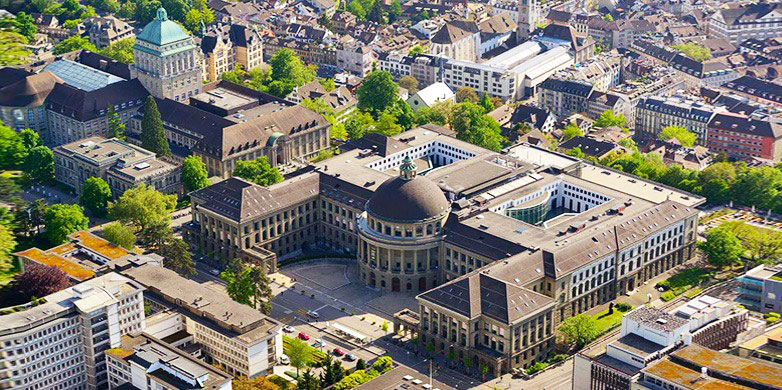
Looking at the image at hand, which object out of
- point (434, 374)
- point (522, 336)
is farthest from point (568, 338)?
point (434, 374)

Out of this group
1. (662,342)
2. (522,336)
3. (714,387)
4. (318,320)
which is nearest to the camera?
(714,387)

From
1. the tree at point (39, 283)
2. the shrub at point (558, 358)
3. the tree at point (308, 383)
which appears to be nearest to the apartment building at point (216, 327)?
the tree at point (308, 383)

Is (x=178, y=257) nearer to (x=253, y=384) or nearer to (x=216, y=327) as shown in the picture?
(x=216, y=327)

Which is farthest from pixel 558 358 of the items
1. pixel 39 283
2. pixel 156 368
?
pixel 39 283

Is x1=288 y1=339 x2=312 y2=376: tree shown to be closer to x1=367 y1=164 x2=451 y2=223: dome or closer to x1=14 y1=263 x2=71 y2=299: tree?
x1=367 y1=164 x2=451 y2=223: dome

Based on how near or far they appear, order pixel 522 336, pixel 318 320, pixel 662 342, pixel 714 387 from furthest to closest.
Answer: pixel 318 320 < pixel 522 336 < pixel 662 342 < pixel 714 387

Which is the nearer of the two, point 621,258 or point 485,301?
point 485,301

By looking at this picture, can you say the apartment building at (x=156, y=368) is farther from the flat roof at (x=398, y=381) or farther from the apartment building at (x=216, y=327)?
the flat roof at (x=398, y=381)

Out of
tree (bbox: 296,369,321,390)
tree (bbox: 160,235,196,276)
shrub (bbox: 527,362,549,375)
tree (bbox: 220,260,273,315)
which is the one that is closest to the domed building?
tree (bbox: 220,260,273,315)

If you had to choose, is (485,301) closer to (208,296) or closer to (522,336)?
(522,336)
